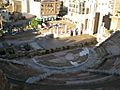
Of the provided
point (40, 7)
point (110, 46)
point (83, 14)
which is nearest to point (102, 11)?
point (83, 14)

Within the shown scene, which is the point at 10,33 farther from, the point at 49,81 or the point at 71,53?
the point at 49,81

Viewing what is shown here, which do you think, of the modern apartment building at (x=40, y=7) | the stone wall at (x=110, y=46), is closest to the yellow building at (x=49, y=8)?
the modern apartment building at (x=40, y=7)

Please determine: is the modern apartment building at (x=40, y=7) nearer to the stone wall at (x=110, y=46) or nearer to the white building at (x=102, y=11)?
the white building at (x=102, y=11)

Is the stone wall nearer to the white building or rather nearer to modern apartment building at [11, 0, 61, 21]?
the white building

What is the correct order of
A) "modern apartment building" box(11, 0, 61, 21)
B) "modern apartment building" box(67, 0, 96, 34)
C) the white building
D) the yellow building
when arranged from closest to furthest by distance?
the white building, "modern apartment building" box(67, 0, 96, 34), "modern apartment building" box(11, 0, 61, 21), the yellow building

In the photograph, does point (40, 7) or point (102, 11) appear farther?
point (40, 7)

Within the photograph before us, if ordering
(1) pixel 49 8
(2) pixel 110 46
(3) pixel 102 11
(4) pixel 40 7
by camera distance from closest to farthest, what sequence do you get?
(2) pixel 110 46
(3) pixel 102 11
(4) pixel 40 7
(1) pixel 49 8

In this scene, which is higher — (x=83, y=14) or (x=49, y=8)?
(x=49, y=8)

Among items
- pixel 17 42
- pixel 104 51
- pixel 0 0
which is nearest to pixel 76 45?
pixel 104 51

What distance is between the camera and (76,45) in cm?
6028

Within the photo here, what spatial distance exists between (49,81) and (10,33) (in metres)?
34.5

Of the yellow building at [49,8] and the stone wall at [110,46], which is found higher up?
the yellow building at [49,8]

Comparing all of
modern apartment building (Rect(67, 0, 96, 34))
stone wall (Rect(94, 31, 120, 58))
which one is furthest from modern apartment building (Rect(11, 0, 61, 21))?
stone wall (Rect(94, 31, 120, 58))

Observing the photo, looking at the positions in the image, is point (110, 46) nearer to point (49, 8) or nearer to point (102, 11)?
point (102, 11)
